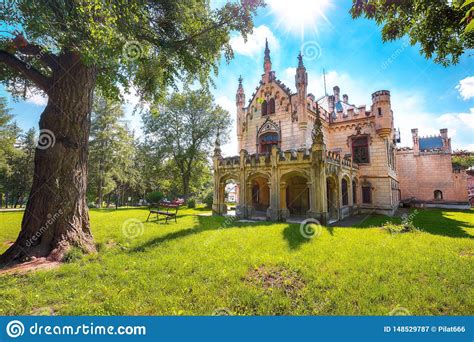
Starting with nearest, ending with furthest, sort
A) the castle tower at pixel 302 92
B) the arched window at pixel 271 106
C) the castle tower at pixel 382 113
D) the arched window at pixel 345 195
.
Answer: the castle tower at pixel 302 92 < the arched window at pixel 345 195 < the castle tower at pixel 382 113 < the arched window at pixel 271 106

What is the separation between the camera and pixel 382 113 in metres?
20.0

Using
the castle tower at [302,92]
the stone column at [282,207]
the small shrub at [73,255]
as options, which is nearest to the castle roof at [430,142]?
the castle tower at [302,92]

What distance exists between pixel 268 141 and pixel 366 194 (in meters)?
11.6

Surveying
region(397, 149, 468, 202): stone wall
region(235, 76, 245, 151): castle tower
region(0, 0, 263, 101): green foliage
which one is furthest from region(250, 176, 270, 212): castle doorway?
region(397, 149, 468, 202): stone wall

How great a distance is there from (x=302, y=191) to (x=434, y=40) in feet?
44.2

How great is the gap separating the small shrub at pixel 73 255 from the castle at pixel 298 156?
11580 mm

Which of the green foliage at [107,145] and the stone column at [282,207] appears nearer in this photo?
the stone column at [282,207]

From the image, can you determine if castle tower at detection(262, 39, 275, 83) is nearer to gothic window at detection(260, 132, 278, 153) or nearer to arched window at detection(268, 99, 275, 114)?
arched window at detection(268, 99, 275, 114)

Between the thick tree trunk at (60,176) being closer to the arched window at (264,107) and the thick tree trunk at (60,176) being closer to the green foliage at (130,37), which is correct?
the green foliage at (130,37)

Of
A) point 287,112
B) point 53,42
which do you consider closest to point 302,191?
point 287,112

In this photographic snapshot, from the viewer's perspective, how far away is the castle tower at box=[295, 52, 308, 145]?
1767cm

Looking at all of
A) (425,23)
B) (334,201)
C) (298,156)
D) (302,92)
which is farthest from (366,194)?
(425,23)

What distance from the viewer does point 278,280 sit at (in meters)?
5.21

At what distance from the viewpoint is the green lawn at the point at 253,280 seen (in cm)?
397
